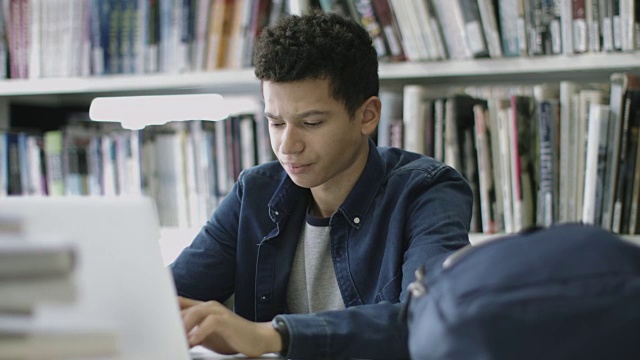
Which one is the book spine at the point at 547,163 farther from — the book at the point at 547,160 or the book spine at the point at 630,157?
the book spine at the point at 630,157

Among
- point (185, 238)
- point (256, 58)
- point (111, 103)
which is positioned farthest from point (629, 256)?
point (111, 103)

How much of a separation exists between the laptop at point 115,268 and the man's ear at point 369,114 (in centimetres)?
75

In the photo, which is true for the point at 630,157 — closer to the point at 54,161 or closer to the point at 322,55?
the point at 322,55

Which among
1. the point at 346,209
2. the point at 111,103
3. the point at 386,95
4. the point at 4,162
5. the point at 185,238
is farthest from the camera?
the point at 111,103

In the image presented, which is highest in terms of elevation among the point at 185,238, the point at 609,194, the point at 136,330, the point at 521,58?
the point at 521,58

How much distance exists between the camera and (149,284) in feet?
2.18

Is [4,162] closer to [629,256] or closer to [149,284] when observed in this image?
[149,284]

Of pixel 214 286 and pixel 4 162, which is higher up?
pixel 4 162

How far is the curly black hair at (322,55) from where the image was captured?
126 centimetres

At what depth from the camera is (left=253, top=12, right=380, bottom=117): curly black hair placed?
1.26 m

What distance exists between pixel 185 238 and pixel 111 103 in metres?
0.56

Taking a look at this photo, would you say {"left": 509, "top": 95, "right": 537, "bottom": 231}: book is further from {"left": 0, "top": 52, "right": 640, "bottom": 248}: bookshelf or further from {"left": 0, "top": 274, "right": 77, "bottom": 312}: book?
{"left": 0, "top": 274, "right": 77, "bottom": 312}: book

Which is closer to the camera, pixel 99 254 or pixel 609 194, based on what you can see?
pixel 99 254

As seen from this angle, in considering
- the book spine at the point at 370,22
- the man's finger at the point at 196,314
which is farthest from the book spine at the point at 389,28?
the man's finger at the point at 196,314
